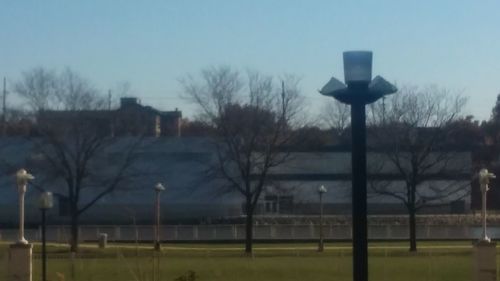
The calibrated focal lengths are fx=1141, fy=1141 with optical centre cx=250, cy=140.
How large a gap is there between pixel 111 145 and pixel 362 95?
175 feet

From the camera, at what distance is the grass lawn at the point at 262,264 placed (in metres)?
37.2

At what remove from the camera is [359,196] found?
422 inches

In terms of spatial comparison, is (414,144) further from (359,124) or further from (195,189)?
(359,124)

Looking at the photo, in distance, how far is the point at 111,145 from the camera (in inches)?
2495

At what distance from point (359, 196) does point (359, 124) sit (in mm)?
686

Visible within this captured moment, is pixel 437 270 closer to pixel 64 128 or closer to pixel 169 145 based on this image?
pixel 64 128

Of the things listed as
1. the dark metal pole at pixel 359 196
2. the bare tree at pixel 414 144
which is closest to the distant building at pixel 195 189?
the bare tree at pixel 414 144

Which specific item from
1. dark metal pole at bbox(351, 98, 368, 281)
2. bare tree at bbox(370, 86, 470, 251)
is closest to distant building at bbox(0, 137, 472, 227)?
bare tree at bbox(370, 86, 470, 251)

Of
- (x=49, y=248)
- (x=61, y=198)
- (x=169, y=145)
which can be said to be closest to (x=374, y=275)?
(x=49, y=248)

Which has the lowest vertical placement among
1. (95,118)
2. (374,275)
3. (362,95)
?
(374,275)

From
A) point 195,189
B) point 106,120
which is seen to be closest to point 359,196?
point 106,120

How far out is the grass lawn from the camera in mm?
37219

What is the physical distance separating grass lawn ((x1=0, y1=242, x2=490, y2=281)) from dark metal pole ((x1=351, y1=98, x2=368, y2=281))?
1918cm

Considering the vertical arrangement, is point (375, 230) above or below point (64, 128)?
below
